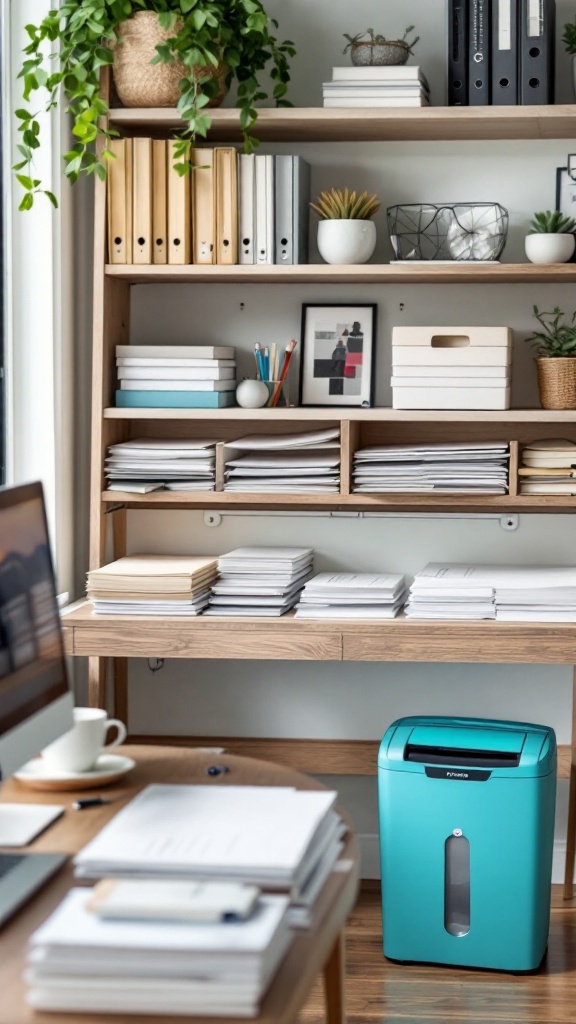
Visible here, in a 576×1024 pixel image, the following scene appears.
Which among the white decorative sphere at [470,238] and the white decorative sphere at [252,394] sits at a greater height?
the white decorative sphere at [470,238]

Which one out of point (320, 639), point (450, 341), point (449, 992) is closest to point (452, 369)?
point (450, 341)

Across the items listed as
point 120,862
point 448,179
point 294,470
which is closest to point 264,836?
point 120,862

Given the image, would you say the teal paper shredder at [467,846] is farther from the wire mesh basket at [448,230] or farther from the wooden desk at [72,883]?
the wire mesh basket at [448,230]

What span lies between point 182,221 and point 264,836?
192cm

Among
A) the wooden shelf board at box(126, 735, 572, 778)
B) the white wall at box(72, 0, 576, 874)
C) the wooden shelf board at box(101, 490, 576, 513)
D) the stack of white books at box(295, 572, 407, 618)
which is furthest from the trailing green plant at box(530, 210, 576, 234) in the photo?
the wooden shelf board at box(126, 735, 572, 778)

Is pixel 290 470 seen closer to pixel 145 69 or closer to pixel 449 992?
pixel 145 69

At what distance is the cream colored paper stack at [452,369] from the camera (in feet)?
9.57

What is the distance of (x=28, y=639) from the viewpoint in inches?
64.9

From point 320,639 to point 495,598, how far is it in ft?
1.36

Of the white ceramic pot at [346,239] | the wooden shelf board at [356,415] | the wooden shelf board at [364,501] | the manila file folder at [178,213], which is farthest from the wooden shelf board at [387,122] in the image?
the wooden shelf board at [364,501]

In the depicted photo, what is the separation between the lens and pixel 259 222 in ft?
9.81

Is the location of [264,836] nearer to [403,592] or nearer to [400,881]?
[400,881]

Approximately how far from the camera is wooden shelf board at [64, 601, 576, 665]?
2.79 m

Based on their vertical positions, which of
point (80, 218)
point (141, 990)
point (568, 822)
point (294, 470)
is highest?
point (80, 218)
